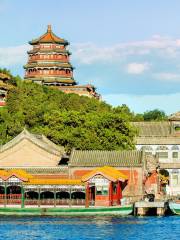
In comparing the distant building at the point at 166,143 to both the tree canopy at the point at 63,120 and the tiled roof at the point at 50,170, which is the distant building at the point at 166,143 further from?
the tiled roof at the point at 50,170

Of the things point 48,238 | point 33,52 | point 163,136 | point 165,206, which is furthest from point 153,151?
point 48,238

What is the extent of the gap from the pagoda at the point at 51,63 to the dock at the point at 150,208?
58.9m

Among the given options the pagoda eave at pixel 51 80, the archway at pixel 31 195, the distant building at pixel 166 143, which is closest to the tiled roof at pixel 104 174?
the archway at pixel 31 195

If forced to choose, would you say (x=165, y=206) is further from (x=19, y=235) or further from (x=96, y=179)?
(x=19, y=235)

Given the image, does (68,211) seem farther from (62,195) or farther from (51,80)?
(51,80)

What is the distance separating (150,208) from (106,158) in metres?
6.66

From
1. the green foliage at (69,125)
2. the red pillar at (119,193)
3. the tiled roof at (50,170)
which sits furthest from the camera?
the green foliage at (69,125)

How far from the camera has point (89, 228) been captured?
48562 mm

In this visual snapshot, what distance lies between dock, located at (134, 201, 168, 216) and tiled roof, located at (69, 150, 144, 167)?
4.89 meters

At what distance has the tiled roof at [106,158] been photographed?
63.1m

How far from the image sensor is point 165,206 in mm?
59250

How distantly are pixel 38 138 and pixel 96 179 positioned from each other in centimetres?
1364

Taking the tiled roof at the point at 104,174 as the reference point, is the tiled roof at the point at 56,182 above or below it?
below

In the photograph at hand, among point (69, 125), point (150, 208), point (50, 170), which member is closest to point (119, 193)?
point (150, 208)
